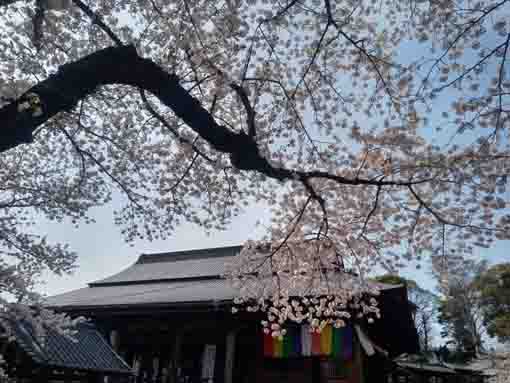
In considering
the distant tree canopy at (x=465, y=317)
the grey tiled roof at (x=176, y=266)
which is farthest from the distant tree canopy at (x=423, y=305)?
the grey tiled roof at (x=176, y=266)

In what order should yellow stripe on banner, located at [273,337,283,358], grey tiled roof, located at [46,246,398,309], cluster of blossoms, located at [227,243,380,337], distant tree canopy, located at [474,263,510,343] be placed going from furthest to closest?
distant tree canopy, located at [474,263,510,343]
grey tiled roof, located at [46,246,398,309]
yellow stripe on banner, located at [273,337,283,358]
cluster of blossoms, located at [227,243,380,337]

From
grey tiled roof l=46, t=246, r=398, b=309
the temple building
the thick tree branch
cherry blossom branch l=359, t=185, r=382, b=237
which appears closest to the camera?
the thick tree branch

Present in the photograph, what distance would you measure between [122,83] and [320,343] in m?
6.44

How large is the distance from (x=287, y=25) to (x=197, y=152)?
6.51 ft

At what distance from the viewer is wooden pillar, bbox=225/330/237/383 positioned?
829 cm

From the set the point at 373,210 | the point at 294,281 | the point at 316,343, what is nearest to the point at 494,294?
the point at 316,343

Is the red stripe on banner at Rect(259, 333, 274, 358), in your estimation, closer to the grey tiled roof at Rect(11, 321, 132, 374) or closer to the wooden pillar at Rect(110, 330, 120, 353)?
the grey tiled roof at Rect(11, 321, 132, 374)

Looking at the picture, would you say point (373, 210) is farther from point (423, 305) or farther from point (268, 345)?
point (423, 305)

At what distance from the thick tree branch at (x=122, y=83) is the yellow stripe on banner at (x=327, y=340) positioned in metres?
4.73

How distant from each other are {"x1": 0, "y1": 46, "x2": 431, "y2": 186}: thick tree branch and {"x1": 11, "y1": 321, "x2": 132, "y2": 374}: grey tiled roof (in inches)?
137

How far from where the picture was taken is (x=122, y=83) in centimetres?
383

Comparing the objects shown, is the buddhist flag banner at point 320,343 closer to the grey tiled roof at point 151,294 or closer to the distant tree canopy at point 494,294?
the grey tiled roof at point 151,294

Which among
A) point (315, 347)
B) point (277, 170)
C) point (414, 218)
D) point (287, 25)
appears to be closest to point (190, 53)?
point (287, 25)

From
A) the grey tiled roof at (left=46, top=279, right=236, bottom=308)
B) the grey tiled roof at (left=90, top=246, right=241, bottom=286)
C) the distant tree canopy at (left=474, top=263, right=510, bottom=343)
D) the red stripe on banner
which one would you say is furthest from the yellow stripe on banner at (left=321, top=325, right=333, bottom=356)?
the distant tree canopy at (left=474, top=263, right=510, bottom=343)
